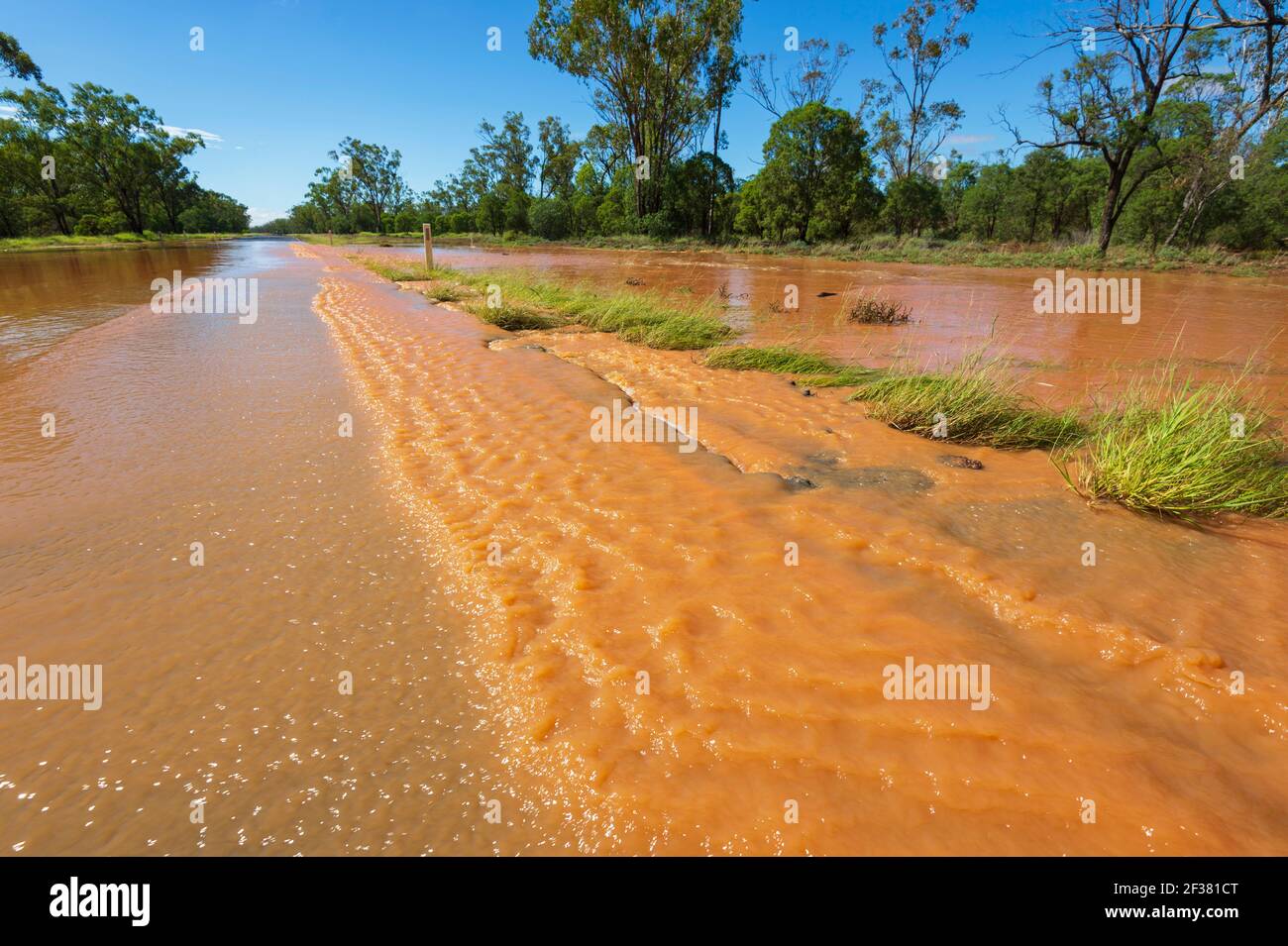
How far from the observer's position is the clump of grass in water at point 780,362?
23.1 ft

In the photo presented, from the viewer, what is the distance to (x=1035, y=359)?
26.3 ft

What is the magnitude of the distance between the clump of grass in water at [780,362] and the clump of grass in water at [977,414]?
1.44m

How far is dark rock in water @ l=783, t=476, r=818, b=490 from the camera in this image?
13.4 ft

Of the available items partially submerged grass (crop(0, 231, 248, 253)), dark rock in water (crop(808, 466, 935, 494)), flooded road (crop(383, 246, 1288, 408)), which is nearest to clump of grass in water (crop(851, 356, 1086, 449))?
flooded road (crop(383, 246, 1288, 408))

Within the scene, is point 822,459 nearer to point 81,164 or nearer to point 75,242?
point 75,242

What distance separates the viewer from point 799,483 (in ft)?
13.6

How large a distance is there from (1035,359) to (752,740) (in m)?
8.26

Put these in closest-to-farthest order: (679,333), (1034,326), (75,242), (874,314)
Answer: (679,333) < (1034,326) < (874,314) < (75,242)
